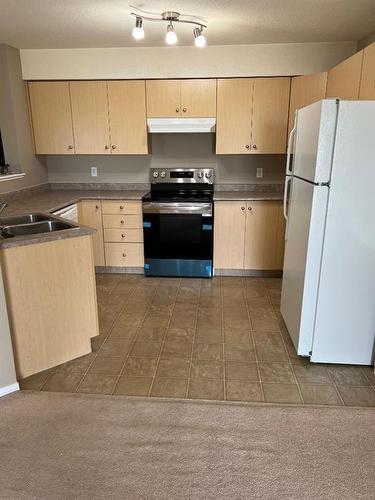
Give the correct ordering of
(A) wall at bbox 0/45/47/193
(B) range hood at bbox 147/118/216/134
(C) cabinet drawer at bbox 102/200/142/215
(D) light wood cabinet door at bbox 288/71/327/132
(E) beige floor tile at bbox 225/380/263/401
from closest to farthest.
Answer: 1. (E) beige floor tile at bbox 225/380/263/401
2. (D) light wood cabinet door at bbox 288/71/327/132
3. (A) wall at bbox 0/45/47/193
4. (B) range hood at bbox 147/118/216/134
5. (C) cabinet drawer at bbox 102/200/142/215

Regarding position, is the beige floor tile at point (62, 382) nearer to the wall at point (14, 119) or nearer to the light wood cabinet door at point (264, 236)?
the wall at point (14, 119)

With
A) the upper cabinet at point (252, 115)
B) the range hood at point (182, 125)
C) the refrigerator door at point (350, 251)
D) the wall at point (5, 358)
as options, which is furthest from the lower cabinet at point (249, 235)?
the wall at point (5, 358)

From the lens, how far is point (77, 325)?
2494mm

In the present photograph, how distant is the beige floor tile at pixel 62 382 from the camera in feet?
7.30

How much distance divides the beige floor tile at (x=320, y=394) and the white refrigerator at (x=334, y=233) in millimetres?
224

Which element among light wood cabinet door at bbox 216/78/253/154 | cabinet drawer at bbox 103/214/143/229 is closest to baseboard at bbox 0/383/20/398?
cabinet drawer at bbox 103/214/143/229

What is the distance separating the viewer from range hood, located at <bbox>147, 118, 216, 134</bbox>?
3842mm

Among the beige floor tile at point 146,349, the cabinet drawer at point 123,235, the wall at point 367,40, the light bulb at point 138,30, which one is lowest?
the beige floor tile at point 146,349

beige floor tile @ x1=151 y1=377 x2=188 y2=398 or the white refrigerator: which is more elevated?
the white refrigerator

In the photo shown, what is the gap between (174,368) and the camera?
7.98 ft

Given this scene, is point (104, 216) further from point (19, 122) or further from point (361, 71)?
point (361, 71)

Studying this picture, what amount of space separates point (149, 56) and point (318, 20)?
1.67 m

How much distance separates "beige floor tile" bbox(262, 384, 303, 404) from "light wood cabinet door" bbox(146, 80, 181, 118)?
9.41 feet

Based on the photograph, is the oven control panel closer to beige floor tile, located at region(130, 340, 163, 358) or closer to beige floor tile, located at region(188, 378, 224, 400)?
beige floor tile, located at region(130, 340, 163, 358)
